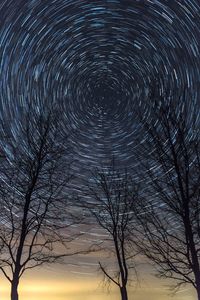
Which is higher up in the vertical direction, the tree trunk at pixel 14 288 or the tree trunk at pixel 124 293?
the tree trunk at pixel 124 293

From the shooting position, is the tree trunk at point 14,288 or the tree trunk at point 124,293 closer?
the tree trunk at point 14,288

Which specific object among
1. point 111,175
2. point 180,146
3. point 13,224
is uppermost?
point 111,175

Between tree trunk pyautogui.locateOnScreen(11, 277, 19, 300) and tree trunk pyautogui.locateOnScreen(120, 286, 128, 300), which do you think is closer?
tree trunk pyautogui.locateOnScreen(11, 277, 19, 300)

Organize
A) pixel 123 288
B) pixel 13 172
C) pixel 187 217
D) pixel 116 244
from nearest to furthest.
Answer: pixel 187 217, pixel 13 172, pixel 123 288, pixel 116 244

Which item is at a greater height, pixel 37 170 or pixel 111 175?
pixel 111 175

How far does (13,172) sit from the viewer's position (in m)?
16.3

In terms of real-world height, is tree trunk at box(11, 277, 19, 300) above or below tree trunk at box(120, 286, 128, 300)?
below

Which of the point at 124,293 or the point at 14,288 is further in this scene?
the point at 124,293

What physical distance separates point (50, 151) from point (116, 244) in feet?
26.3

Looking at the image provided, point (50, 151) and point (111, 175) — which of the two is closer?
point (50, 151)

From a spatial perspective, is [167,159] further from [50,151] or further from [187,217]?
[50,151]

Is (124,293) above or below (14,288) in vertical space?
above

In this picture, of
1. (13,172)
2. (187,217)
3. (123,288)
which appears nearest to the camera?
(187,217)

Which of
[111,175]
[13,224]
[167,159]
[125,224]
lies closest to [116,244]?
[125,224]
